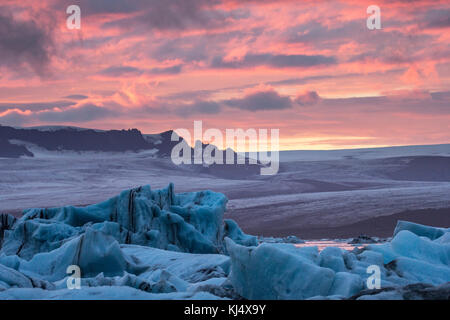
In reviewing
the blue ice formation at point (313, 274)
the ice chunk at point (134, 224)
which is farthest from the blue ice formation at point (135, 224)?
the blue ice formation at point (313, 274)

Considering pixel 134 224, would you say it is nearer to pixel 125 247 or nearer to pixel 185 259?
pixel 125 247

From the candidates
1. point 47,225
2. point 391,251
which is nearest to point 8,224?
point 47,225

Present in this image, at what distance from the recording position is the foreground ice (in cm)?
561

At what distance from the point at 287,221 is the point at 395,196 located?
11254mm

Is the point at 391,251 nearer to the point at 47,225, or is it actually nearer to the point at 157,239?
the point at 157,239

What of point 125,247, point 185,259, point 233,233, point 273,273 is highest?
point 273,273

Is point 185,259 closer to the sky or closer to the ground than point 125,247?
closer to the sky

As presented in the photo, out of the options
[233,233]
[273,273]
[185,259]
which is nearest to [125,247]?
[185,259]

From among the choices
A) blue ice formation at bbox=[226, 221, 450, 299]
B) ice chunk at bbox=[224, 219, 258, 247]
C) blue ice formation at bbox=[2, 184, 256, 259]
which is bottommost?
ice chunk at bbox=[224, 219, 258, 247]

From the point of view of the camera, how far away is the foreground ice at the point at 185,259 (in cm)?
561

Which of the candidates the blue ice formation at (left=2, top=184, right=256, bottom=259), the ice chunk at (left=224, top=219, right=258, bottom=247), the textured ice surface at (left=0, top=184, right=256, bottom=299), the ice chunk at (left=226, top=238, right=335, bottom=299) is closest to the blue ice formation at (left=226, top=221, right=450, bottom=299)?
the ice chunk at (left=226, top=238, right=335, bottom=299)

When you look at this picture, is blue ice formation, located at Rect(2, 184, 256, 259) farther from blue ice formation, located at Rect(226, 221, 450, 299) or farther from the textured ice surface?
blue ice formation, located at Rect(226, 221, 450, 299)

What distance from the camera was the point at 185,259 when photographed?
991cm

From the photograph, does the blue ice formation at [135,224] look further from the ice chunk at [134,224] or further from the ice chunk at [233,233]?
the ice chunk at [233,233]
